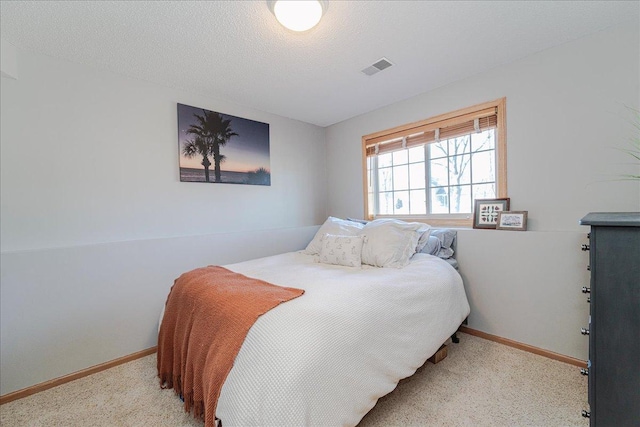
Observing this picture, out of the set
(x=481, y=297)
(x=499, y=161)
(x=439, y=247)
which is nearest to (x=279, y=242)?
(x=439, y=247)

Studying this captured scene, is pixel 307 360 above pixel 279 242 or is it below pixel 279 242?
below

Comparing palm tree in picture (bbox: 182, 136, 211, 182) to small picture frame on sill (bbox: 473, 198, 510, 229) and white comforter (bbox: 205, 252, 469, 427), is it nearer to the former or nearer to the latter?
white comforter (bbox: 205, 252, 469, 427)

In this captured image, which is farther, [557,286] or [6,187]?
[557,286]

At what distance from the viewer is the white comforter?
0.97 m

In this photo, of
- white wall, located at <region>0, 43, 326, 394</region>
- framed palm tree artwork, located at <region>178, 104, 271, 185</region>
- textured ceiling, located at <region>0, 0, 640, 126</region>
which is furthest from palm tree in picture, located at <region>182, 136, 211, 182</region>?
textured ceiling, located at <region>0, 0, 640, 126</region>

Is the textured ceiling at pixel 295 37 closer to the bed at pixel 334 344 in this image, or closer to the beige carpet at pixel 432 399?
the bed at pixel 334 344

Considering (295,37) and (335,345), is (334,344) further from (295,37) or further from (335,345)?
(295,37)

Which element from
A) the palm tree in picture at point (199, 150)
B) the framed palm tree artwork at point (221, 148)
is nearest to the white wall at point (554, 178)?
the framed palm tree artwork at point (221, 148)

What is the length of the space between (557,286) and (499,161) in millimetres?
1055

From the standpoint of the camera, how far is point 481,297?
2305mm

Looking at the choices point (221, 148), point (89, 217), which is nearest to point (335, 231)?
point (221, 148)

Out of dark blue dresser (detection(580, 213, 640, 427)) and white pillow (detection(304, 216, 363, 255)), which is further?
white pillow (detection(304, 216, 363, 255))

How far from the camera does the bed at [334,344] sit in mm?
973

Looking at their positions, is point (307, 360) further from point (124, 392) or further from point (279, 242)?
point (279, 242)
